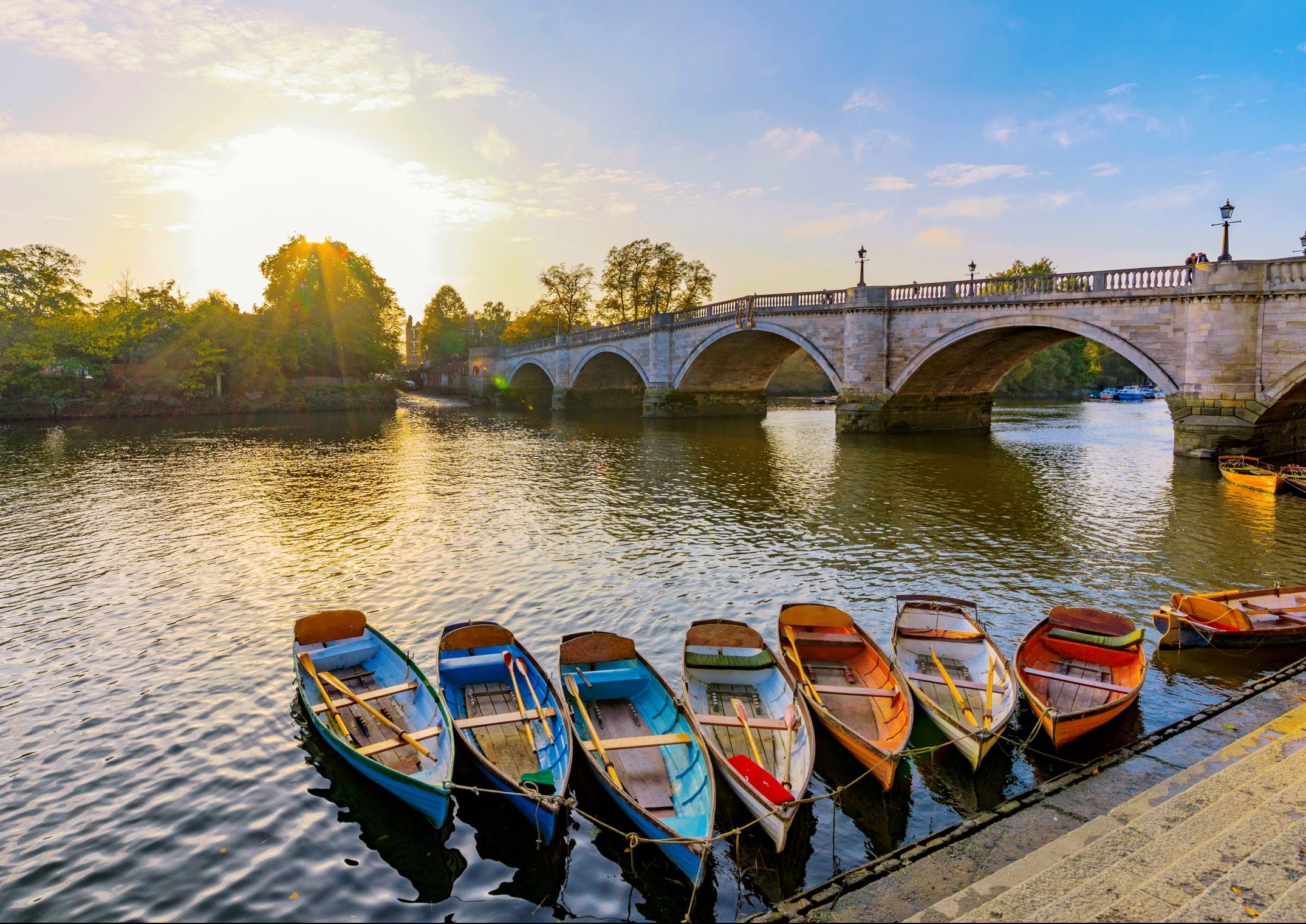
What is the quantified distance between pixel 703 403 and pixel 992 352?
869 inches

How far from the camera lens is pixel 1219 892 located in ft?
16.0

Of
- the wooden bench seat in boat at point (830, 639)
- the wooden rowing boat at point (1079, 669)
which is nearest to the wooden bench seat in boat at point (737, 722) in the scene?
the wooden bench seat in boat at point (830, 639)

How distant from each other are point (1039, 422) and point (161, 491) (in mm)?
50177

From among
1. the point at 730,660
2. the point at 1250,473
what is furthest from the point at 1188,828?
the point at 1250,473

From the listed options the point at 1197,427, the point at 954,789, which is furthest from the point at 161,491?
the point at 1197,427

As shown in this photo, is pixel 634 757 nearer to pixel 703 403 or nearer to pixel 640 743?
pixel 640 743

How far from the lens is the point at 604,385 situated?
7206 centimetres

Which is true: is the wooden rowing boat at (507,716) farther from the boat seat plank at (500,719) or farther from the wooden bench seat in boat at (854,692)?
the wooden bench seat in boat at (854,692)

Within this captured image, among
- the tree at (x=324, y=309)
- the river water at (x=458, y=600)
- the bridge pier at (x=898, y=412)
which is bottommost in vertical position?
the river water at (x=458, y=600)

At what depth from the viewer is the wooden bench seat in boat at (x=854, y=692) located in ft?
27.9

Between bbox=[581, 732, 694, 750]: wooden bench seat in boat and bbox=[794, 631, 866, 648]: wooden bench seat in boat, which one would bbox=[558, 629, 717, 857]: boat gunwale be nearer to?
bbox=[581, 732, 694, 750]: wooden bench seat in boat

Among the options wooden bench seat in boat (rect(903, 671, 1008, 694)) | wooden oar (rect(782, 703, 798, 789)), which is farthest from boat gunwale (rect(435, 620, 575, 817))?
wooden bench seat in boat (rect(903, 671, 1008, 694))

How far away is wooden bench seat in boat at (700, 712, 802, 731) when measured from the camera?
7.77 m

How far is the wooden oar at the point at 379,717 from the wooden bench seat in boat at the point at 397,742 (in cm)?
3
